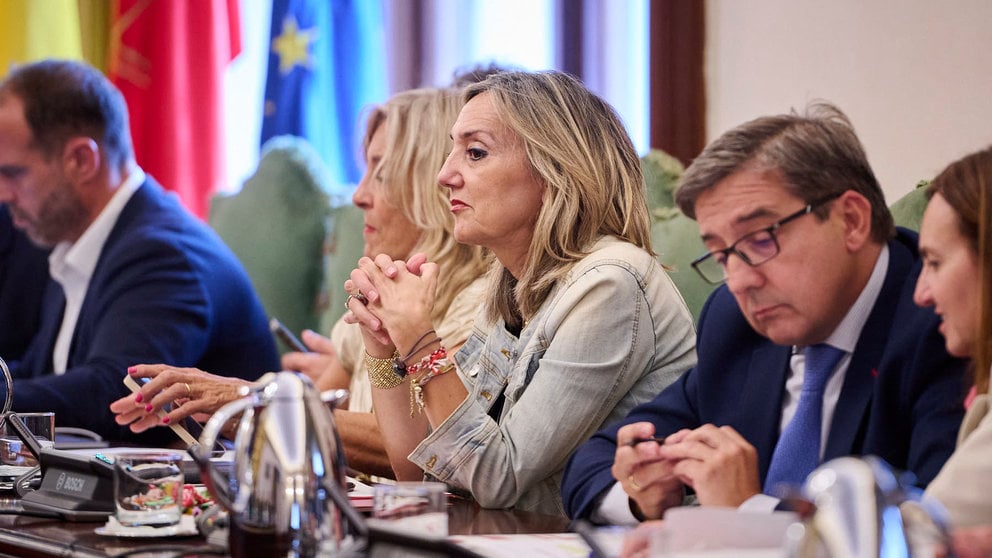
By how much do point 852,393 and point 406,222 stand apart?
140 cm

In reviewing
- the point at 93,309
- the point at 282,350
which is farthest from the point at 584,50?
the point at 93,309

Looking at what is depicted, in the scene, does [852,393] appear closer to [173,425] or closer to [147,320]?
[173,425]

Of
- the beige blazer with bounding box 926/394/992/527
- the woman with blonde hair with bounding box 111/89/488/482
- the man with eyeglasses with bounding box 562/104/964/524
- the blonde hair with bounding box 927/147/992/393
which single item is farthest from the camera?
Result: the woman with blonde hair with bounding box 111/89/488/482

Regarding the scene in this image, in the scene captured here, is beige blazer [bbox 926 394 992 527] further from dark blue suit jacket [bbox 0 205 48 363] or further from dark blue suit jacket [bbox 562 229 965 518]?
dark blue suit jacket [bbox 0 205 48 363]

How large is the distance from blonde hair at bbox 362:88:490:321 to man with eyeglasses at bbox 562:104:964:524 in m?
1.03

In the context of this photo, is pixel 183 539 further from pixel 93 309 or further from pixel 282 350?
→ pixel 282 350

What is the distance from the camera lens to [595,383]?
1825 mm

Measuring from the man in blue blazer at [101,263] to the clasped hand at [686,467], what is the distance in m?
1.53

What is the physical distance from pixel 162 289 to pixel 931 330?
1980 millimetres

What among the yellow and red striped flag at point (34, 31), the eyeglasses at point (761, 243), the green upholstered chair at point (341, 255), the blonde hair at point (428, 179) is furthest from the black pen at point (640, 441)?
A: the yellow and red striped flag at point (34, 31)

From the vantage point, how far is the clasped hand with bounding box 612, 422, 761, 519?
56.2 inches

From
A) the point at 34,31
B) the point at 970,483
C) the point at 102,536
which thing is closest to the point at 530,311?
the point at 102,536

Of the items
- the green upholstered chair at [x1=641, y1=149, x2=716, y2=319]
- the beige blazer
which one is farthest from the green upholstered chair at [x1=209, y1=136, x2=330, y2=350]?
the beige blazer

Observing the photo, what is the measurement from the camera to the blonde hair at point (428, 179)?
2.60 meters
